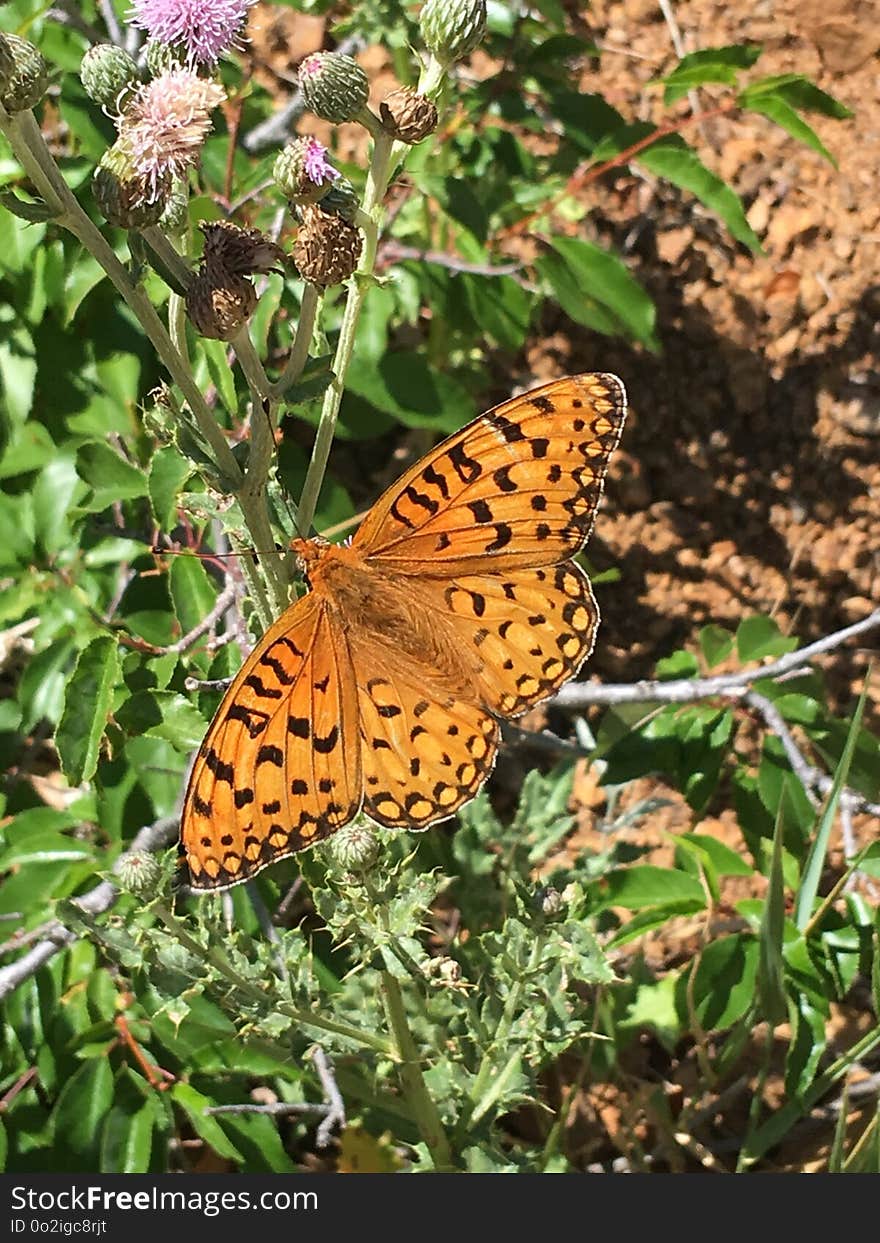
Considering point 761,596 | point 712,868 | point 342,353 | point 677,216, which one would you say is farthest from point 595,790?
point 342,353

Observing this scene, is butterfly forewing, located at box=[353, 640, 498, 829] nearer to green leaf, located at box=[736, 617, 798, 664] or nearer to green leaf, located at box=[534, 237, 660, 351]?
green leaf, located at box=[736, 617, 798, 664]

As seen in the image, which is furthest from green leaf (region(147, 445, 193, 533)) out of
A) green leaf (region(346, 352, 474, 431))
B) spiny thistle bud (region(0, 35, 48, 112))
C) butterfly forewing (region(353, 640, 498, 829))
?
spiny thistle bud (region(0, 35, 48, 112))

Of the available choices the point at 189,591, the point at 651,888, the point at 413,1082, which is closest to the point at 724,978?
the point at 651,888

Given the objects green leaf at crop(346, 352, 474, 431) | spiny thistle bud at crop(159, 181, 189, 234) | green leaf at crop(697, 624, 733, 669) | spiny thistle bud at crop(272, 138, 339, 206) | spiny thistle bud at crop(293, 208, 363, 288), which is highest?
spiny thistle bud at crop(272, 138, 339, 206)

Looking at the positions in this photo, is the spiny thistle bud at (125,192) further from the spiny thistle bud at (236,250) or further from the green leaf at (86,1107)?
the green leaf at (86,1107)

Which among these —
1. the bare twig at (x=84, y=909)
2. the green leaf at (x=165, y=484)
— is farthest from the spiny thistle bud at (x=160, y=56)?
the bare twig at (x=84, y=909)
